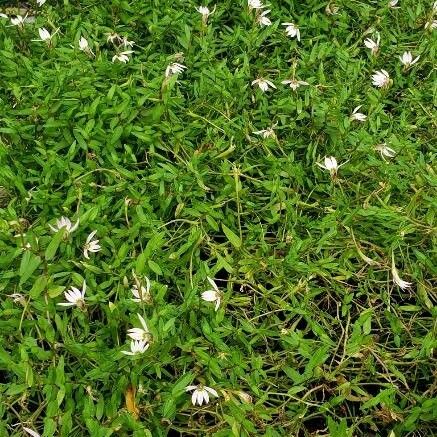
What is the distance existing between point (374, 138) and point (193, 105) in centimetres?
71

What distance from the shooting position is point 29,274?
2.01 metres

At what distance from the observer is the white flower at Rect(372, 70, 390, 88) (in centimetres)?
275

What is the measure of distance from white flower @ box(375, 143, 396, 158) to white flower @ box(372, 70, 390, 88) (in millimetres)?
372

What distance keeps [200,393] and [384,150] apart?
1172 mm

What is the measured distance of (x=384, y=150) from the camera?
2490 millimetres

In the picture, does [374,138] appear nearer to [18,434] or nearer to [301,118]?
[301,118]

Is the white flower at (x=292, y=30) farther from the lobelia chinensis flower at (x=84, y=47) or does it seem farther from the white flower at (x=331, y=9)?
the lobelia chinensis flower at (x=84, y=47)

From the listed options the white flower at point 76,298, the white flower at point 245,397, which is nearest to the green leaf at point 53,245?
the white flower at point 76,298

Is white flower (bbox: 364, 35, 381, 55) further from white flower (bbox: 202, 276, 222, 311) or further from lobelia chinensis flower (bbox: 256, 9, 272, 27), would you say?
white flower (bbox: 202, 276, 222, 311)

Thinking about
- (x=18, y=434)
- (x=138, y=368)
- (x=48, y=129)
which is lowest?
(x=18, y=434)

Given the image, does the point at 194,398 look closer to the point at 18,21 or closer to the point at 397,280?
the point at 397,280

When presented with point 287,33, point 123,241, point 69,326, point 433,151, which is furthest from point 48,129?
point 433,151

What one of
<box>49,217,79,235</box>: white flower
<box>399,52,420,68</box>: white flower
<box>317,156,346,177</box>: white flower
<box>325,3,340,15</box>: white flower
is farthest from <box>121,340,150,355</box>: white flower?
<box>325,3,340,15</box>: white flower

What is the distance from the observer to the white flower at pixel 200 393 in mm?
1852
